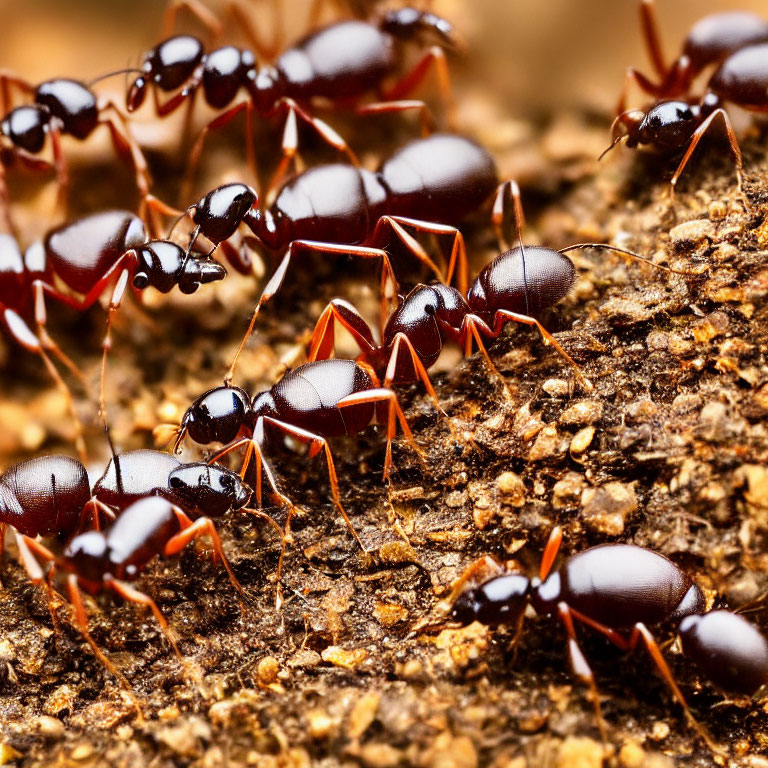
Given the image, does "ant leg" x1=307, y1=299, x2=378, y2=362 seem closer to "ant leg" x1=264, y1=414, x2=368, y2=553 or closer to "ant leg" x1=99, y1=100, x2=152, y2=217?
"ant leg" x1=264, y1=414, x2=368, y2=553

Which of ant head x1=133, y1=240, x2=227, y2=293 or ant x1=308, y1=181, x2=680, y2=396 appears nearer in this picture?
ant x1=308, y1=181, x2=680, y2=396

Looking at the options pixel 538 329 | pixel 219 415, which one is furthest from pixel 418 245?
pixel 219 415

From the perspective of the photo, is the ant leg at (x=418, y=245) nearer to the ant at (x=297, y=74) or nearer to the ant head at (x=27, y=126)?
the ant at (x=297, y=74)

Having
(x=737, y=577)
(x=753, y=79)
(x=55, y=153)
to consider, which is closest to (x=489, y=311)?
(x=737, y=577)

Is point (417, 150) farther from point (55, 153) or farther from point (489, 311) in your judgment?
point (55, 153)

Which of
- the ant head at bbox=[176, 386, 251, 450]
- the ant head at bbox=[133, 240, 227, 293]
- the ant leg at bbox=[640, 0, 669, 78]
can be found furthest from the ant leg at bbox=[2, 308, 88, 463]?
the ant leg at bbox=[640, 0, 669, 78]

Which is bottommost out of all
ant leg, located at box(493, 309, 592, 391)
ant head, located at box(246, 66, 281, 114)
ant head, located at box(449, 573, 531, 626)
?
ant head, located at box(449, 573, 531, 626)
